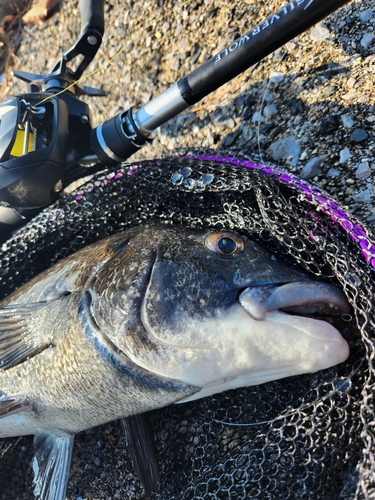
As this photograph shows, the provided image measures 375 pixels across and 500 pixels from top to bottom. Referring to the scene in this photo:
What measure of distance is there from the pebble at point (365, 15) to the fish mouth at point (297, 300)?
1.44m

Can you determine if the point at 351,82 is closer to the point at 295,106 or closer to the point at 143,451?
the point at 295,106

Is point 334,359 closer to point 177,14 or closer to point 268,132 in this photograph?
point 268,132

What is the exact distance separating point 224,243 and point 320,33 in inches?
53.0

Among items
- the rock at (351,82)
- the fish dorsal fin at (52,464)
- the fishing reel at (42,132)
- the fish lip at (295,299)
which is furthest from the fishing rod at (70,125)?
the fish dorsal fin at (52,464)

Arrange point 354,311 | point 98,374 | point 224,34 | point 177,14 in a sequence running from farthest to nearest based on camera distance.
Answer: point 177,14, point 224,34, point 98,374, point 354,311

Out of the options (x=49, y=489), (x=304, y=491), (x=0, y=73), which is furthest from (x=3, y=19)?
(x=304, y=491)

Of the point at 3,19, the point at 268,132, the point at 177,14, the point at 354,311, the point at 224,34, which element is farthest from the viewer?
the point at 3,19

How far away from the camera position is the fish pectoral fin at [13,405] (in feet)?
5.89

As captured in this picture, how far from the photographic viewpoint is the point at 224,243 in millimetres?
1569

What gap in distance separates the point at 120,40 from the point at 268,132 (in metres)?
1.58

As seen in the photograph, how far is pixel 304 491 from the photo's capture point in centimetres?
152

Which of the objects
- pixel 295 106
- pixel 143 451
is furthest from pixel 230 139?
pixel 143 451

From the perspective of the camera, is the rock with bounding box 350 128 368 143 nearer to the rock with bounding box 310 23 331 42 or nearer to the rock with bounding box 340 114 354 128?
the rock with bounding box 340 114 354 128

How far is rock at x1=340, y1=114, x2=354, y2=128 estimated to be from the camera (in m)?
1.93
